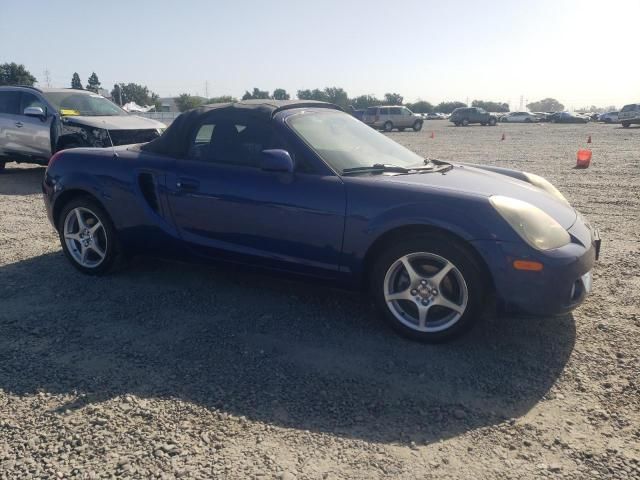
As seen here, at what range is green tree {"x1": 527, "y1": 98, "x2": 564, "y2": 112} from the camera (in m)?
149

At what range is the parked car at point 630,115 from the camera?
37006 millimetres

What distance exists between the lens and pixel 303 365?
3.23 meters

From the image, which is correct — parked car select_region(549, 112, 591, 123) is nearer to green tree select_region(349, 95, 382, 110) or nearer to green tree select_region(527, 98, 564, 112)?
green tree select_region(349, 95, 382, 110)

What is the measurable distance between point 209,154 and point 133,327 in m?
1.41

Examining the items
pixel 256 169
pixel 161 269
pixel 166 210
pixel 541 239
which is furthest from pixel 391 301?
pixel 161 269

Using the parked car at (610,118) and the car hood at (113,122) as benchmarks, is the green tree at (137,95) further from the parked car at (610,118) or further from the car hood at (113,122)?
the car hood at (113,122)

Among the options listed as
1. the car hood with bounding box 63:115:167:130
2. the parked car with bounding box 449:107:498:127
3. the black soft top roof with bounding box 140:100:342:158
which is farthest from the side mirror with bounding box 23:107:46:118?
the parked car with bounding box 449:107:498:127

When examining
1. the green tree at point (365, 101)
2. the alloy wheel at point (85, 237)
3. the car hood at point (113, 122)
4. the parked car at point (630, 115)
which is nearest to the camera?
the alloy wheel at point (85, 237)

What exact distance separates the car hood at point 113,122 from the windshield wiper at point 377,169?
6.65m

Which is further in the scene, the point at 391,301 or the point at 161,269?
the point at 161,269

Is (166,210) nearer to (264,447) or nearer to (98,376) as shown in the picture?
(98,376)

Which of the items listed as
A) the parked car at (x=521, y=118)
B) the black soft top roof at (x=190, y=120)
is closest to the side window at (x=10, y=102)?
the black soft top roof at (x=190, y=120)

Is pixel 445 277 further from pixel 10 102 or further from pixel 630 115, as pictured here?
pixel 630 115

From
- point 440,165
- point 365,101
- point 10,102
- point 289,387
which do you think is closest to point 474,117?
point 10,102
